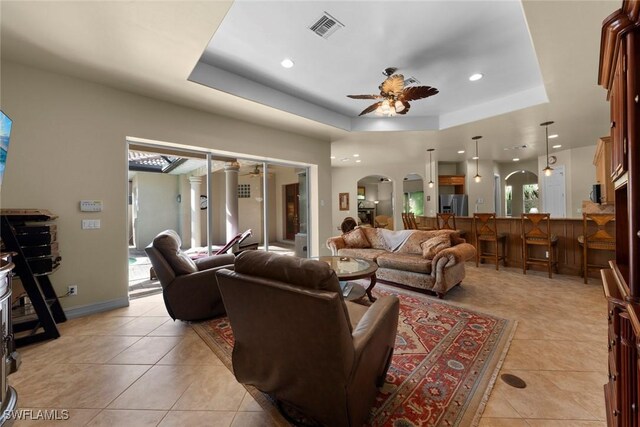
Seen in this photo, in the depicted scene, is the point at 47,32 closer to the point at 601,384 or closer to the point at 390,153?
the point at 601,384

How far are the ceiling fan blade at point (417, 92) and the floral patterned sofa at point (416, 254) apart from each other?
78.9 inches

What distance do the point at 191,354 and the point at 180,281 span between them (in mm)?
753

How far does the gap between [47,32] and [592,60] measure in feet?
17.3

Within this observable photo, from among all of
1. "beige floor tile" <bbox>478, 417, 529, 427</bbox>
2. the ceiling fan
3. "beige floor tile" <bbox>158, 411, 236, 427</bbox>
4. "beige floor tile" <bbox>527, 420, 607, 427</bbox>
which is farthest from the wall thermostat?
"beige floor tile" <bbox>527, 420, 607, 427</bbox>

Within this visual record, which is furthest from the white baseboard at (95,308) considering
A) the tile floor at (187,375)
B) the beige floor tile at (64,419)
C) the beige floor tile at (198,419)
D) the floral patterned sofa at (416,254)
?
the floral patterned sofa at (416,254)

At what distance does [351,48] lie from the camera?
9.34 ft

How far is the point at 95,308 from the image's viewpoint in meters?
3.05

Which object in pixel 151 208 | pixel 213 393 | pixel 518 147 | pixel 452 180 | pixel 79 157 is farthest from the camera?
pixel 452 180

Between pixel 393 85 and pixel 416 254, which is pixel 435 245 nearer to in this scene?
pixel 416 254

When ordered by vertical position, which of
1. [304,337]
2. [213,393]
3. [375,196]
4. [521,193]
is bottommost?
[213,393]

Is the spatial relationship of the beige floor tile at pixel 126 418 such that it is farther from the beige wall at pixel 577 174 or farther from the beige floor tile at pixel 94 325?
the beige wall at pixel 577 174

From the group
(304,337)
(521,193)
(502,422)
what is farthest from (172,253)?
(521,193)

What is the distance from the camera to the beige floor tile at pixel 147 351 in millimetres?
2096

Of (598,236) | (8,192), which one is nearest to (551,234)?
(598,236)
